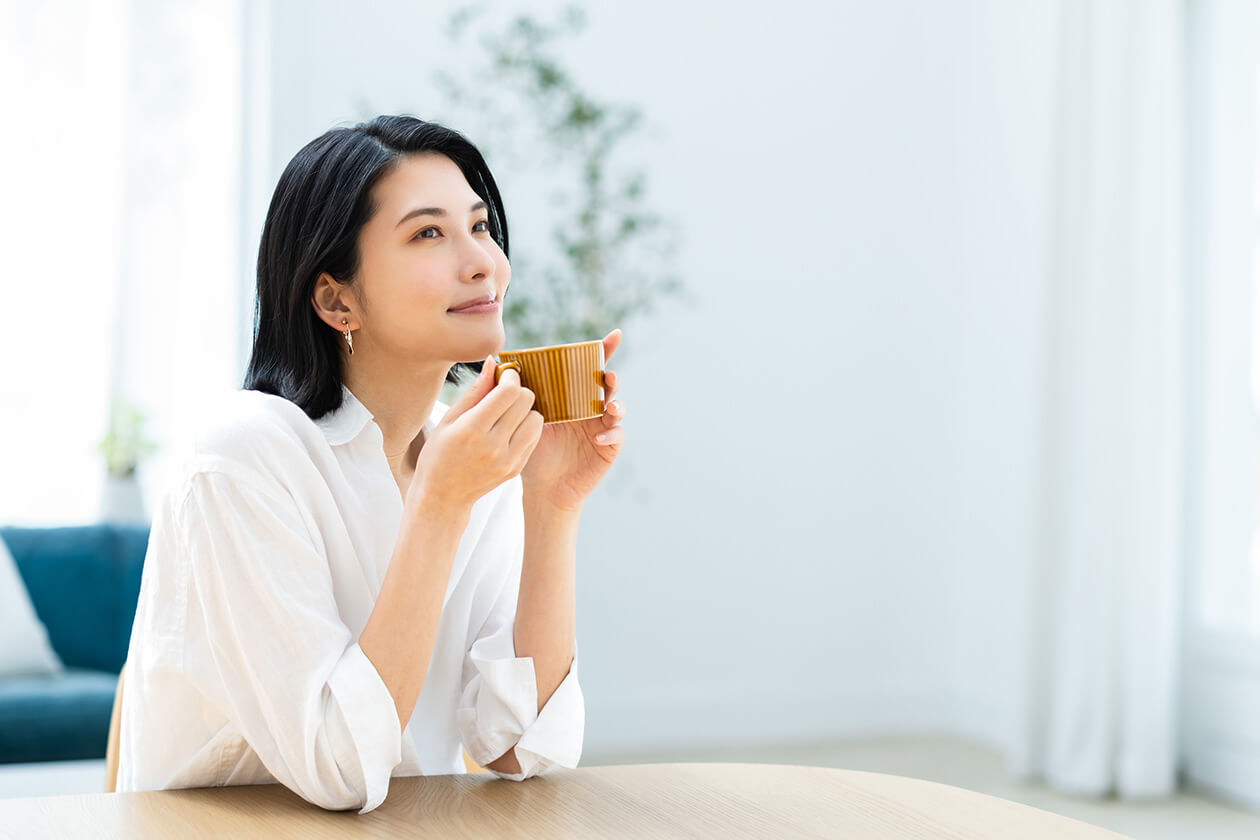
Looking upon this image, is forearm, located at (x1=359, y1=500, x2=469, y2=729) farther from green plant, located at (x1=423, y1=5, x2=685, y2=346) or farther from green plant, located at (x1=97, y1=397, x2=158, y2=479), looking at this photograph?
green plant, located at (x1=97, y1=397, x2=158, y2=479)

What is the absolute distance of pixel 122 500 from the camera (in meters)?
3.42

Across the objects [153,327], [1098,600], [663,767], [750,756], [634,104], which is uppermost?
[634,104]

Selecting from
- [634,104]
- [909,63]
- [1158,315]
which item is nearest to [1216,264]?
[1158,315]

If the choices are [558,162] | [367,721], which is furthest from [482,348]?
[558,162]

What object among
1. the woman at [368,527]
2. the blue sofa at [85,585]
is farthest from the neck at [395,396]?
the blue sofa at [85,585]

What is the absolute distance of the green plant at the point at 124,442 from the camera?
11.3ft

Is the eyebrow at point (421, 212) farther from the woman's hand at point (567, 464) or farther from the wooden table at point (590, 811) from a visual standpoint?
the wooden table at point (590, 811)

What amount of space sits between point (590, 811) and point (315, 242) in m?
0.59

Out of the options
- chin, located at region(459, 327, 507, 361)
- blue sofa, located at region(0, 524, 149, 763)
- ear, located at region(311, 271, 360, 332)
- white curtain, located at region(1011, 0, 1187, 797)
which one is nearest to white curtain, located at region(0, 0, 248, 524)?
blue sofa, located at region(0, 524, 149, 763)

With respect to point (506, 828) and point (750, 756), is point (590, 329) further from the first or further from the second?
point (506, 828)

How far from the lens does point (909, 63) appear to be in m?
4.03

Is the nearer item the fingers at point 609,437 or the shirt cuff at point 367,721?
the shirt cuff at point 367,721

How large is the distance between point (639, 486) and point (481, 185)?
253 centimetres

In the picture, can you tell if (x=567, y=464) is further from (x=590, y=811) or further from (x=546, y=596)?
(x=590, y=811)
